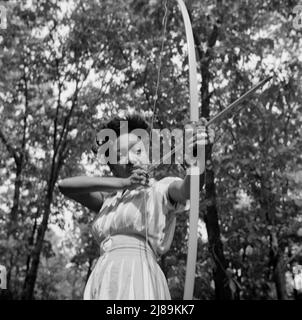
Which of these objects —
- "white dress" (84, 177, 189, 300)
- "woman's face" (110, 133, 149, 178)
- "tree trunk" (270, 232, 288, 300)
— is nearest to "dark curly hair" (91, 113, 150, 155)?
"woman's face" (110, 133, 149, 178)

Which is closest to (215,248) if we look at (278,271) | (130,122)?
(278,271)

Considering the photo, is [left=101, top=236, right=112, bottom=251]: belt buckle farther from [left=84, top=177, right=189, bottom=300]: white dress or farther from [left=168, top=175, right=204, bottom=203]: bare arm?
[left=168, top=175, right=204, bottom=203]: bare arm

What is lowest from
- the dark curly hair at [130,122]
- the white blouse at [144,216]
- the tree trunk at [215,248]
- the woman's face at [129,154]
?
the white blouse at [144,216]

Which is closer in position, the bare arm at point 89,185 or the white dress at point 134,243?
the white dress at point 134,243

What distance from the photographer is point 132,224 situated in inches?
71.1

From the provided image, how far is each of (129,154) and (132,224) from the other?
0.33m

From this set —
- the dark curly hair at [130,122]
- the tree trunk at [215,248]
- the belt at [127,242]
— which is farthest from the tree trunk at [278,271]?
the belt at [127,242]

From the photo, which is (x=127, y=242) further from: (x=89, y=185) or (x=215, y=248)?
(x=215, y=248)

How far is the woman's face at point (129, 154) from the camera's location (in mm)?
1989

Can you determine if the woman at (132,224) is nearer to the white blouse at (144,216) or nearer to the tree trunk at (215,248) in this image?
the white blouse at (144,216)

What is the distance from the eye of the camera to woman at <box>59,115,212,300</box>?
1710 millimetres

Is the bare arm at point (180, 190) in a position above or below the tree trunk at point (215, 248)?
below

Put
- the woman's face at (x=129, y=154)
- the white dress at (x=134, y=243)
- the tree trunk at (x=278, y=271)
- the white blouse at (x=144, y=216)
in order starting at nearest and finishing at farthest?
1. the white dress at (x=134, y=243)
2. the white blouse at (x=144, y=216)
3. the woman's face at (x=129, y=154)
4. the tree trunk at (x=278, y=271)
